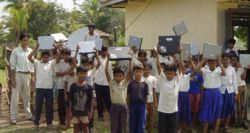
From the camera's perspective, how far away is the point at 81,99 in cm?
702

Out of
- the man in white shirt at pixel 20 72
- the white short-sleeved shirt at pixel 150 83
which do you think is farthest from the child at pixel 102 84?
the man in white shirt at pixel 20 72

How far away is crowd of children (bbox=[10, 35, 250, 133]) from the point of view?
706cm

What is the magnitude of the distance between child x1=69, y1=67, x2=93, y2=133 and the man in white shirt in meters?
2.13

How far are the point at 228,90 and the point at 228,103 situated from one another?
263mm

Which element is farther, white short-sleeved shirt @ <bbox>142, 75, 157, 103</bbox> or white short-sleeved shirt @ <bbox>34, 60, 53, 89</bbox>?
white short-sleeved shirt @ <bbox>34, 60, 53, 89</bbox>

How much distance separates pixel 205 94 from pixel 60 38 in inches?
A: 145

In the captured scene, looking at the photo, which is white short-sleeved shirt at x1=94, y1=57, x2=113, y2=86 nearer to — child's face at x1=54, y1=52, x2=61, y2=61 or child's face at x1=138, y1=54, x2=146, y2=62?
child's face at x1=138, y1=54, x2=146, y2=62

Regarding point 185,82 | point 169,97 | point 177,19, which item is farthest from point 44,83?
point 177,19

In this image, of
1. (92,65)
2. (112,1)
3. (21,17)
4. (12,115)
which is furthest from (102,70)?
(21,17)

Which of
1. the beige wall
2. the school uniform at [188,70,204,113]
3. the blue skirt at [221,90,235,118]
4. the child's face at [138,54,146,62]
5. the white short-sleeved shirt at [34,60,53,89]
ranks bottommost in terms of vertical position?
the blue skirt at [221,90,235,118]

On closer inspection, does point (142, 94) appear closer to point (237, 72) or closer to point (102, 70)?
point (102, 70)

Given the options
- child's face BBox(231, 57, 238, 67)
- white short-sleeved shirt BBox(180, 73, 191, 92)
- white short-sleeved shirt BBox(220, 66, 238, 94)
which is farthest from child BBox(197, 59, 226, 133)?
child's face BBox(231, 57, 238, 67)

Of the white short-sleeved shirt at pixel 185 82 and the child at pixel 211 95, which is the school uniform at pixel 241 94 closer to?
the child at pixel 211 95

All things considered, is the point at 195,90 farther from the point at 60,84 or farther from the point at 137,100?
the point at 60,84
